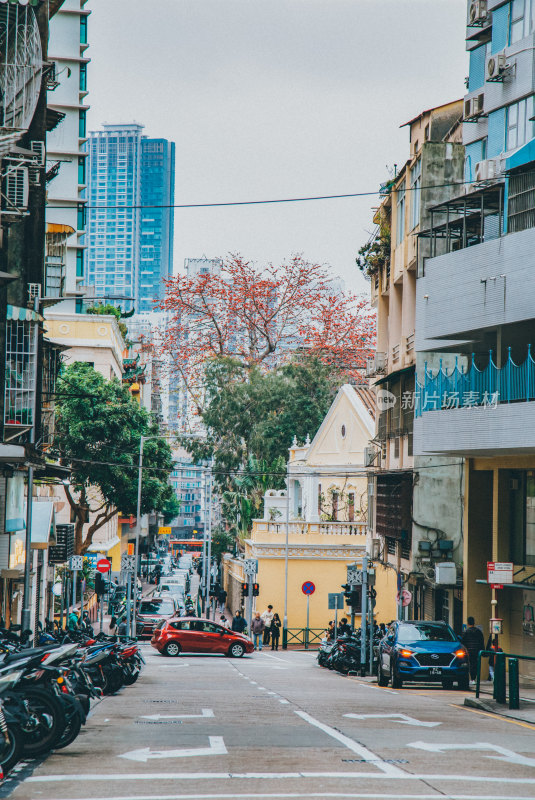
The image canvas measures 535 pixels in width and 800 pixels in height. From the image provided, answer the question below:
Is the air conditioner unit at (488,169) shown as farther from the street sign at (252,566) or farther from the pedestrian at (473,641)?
the street sign at (252,566)

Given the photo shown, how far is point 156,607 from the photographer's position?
1885 inches

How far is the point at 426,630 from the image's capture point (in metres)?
23.6

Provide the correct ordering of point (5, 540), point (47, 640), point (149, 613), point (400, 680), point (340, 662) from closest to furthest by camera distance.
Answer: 1. point (47, 640)
2. point (400, 680)
3. point (5, 540)
4. point (340, 662)
5. point (149, 613)

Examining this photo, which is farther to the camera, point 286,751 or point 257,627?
point 257,627

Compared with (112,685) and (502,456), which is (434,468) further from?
(112,685)

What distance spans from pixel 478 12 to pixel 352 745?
21232 mm

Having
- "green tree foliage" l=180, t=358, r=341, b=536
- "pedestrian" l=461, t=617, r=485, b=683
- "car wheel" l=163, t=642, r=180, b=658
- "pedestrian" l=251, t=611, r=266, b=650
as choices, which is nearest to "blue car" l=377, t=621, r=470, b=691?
"pedestrian" l=461, t=617, r=485, b=683

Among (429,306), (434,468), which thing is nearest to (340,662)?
(434,468)

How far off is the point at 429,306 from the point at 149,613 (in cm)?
2623

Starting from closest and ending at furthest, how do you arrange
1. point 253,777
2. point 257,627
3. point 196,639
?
point 253,777 < point 196,639 < point 257,627

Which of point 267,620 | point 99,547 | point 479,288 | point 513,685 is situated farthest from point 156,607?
point 513,685

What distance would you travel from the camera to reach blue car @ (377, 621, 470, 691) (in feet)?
74.6

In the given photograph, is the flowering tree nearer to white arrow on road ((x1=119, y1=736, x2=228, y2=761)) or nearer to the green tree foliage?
the green tree foliage

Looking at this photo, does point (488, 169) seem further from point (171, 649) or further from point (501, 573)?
point (171, 649)
